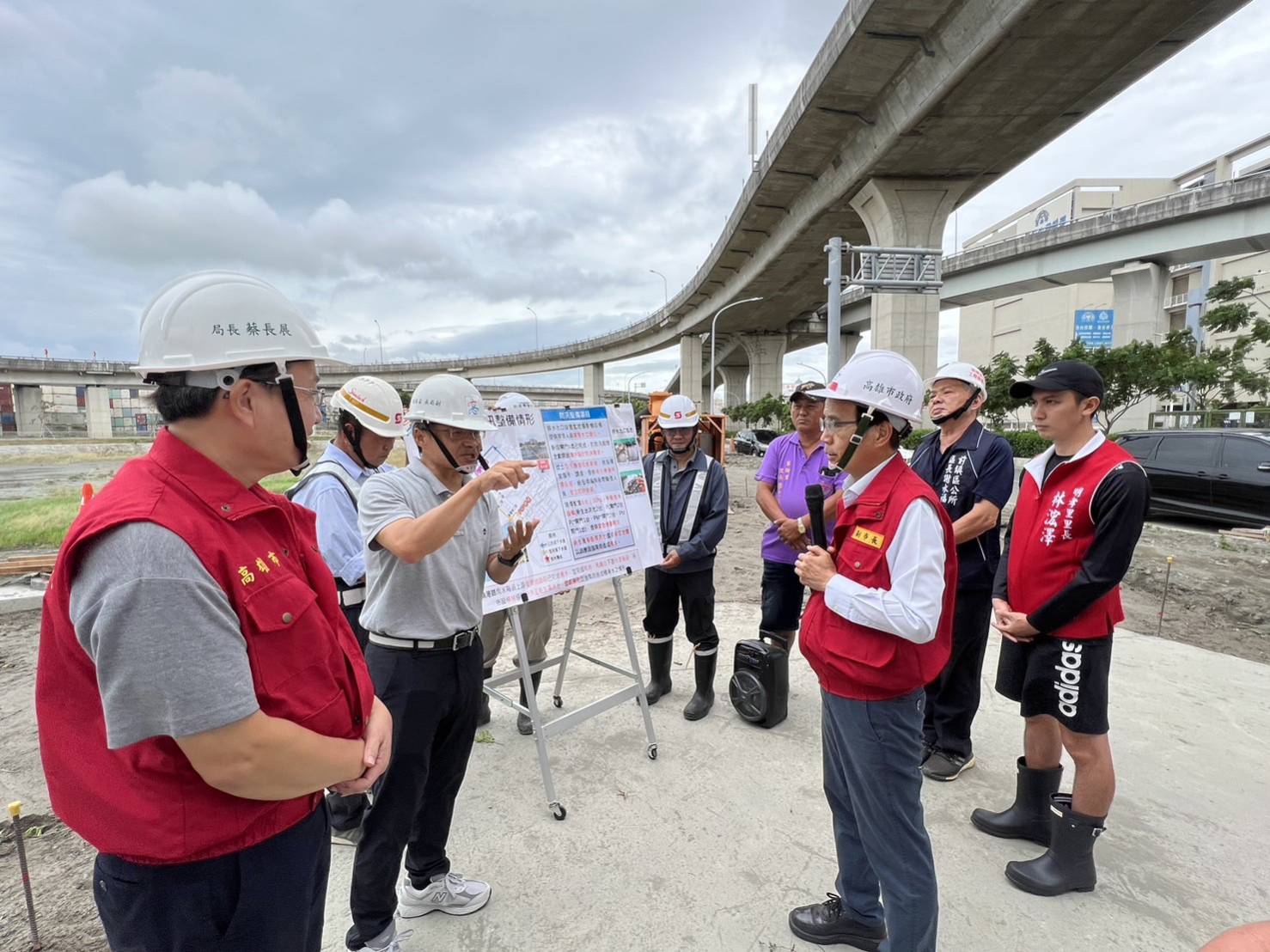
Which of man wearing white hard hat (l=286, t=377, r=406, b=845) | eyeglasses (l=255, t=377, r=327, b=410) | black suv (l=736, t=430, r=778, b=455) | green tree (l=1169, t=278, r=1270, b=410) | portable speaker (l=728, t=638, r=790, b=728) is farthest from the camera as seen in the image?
black suv (l=736, t=430, r=778, b=455)

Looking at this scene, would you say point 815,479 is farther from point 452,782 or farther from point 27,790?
point 27,790

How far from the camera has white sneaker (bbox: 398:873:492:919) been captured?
90.4 inches

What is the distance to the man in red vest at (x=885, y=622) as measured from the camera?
5.69ft

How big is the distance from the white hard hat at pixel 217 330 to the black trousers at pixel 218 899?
909 mm

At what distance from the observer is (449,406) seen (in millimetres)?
2178

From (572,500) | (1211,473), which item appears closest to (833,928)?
(572,500)

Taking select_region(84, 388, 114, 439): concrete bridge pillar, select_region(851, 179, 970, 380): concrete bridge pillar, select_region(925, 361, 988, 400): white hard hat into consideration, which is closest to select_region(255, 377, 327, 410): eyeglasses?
select_region(925, 361, 988, 400): white hard hat

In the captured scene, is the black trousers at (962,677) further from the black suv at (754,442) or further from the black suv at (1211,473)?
the black suv at (754,442)

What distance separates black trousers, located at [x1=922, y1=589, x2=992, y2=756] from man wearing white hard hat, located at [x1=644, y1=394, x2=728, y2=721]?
52.3 inches

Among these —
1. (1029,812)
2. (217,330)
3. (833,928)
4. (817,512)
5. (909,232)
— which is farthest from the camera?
(909,232)

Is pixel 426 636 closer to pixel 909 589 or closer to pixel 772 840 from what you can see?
pixel 909 589

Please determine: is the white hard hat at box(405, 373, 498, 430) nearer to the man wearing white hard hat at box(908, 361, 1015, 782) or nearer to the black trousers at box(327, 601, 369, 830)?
the black trousers at box(327, 601, 369, 830)

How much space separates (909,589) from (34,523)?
40.2 ft

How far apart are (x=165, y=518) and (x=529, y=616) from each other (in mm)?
3131
